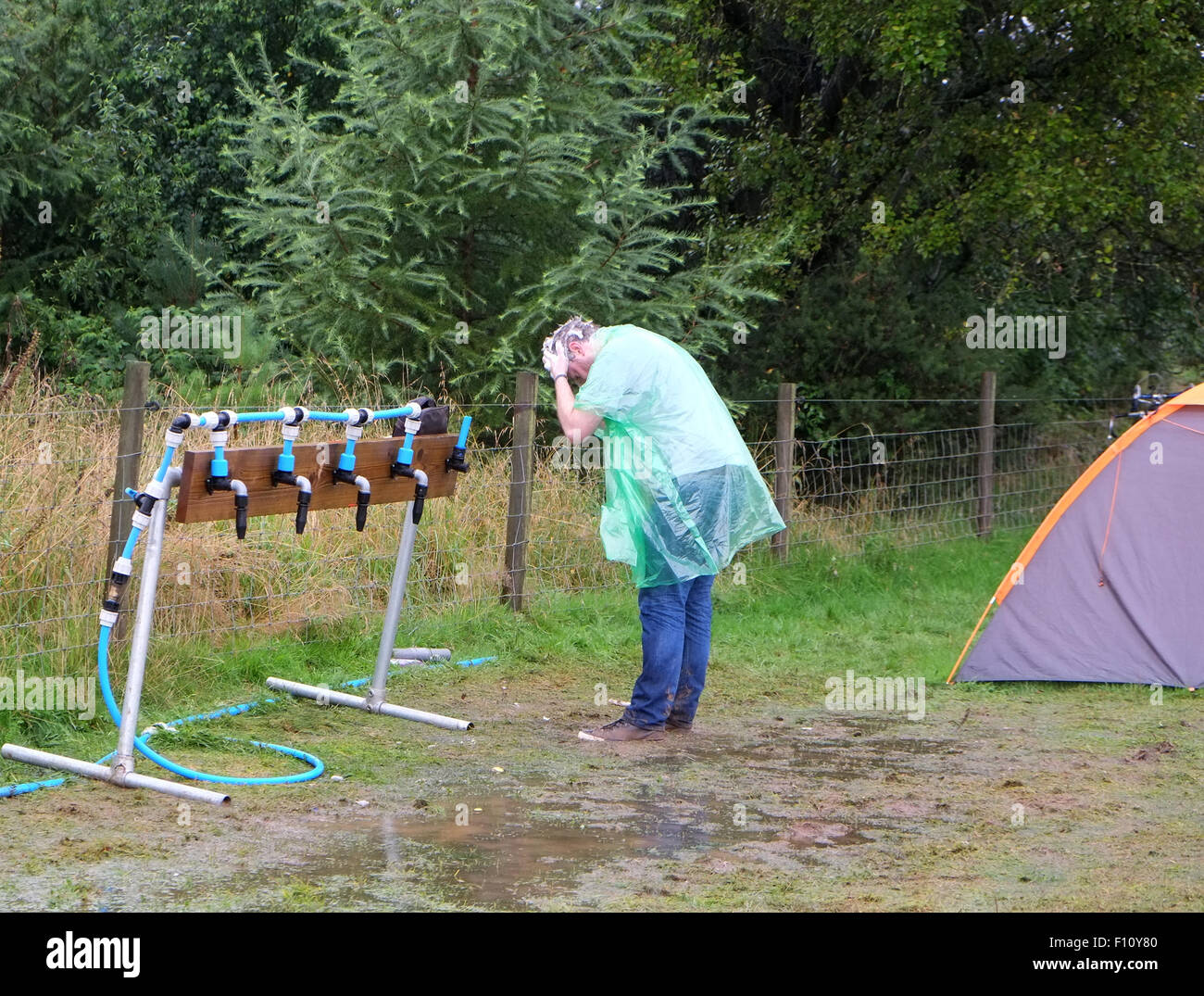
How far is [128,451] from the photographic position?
6254 millimetres

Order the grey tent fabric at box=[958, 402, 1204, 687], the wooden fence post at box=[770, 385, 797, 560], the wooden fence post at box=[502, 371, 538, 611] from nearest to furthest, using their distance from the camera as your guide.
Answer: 1. the grey tent fabric at box=[958, 402, 1204, 687]
2. the wooden fence post at box=[502, 371, 538, 611]
3. the wooden fence post at box=[770, 385, 797, 560]

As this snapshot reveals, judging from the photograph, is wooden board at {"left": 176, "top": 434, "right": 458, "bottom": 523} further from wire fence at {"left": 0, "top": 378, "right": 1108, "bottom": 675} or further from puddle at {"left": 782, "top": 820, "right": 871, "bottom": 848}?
puddle at {"left": 782, "top": 820, "right": 871, "bottom": 848}

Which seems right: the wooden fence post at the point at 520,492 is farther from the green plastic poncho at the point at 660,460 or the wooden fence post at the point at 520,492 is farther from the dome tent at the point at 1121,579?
the dome tent at the point at 1121,579

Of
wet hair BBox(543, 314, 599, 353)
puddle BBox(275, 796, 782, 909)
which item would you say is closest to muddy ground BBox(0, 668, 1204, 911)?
puddle BBox(275, 796, 782, 909)

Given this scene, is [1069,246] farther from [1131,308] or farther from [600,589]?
[600,589]

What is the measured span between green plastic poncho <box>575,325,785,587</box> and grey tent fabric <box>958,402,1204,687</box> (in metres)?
2.44

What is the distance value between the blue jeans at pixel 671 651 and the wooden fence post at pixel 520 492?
7.51ft

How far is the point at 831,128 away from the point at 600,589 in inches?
308

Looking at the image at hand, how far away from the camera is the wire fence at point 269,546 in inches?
251

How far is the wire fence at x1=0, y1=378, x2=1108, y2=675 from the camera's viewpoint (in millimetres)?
6375

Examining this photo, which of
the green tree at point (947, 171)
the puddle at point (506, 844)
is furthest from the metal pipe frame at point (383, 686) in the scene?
the green tree at point (947, 171)

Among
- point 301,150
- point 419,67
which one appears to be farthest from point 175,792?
point 419,67

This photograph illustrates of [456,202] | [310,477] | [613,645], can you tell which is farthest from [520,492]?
[456,202]

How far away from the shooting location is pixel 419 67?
11.3 meters
